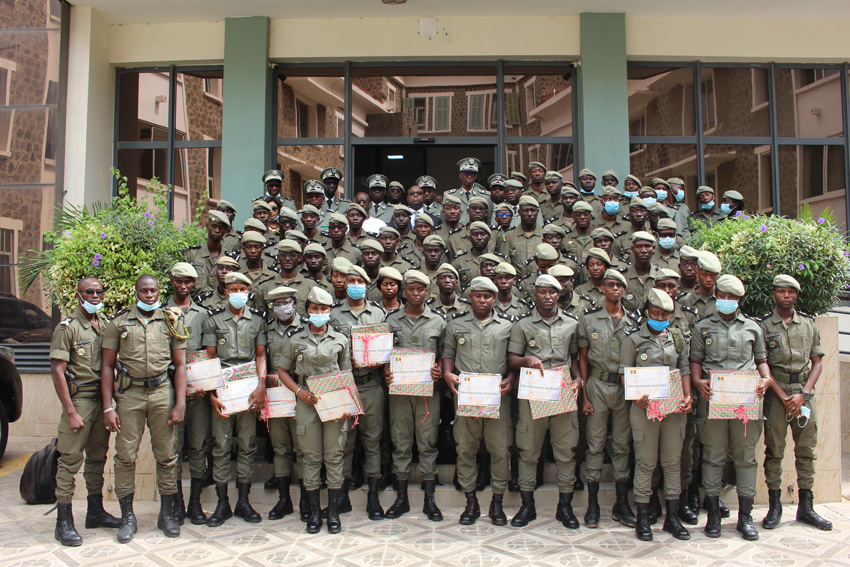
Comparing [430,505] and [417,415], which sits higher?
[417,415]

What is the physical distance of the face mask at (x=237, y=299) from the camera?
5.51 metres

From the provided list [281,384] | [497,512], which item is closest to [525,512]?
[497,512]

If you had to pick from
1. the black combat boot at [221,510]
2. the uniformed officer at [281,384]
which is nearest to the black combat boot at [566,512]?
the uniformed officer at [281,384]

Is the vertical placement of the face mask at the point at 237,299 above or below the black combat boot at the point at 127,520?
above

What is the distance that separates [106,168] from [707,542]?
31.6 feet

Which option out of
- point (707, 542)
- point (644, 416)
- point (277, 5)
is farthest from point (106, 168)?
point (707, 542)

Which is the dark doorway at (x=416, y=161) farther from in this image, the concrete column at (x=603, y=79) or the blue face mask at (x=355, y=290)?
the blue face mask at (x=355, y=290)

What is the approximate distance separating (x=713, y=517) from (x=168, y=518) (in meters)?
4.48

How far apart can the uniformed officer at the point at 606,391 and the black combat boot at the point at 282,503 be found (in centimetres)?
259

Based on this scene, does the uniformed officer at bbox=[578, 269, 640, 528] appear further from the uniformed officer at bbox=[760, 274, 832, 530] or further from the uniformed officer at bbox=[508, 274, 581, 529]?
the uniformed officer at bbox=[760, 274, 832, 530]

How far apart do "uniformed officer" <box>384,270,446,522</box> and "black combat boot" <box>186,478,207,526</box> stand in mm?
1598

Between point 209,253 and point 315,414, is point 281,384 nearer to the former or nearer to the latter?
point 315,414

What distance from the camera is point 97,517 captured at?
539cm

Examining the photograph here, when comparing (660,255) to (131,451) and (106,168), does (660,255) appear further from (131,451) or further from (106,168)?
(106,168)
